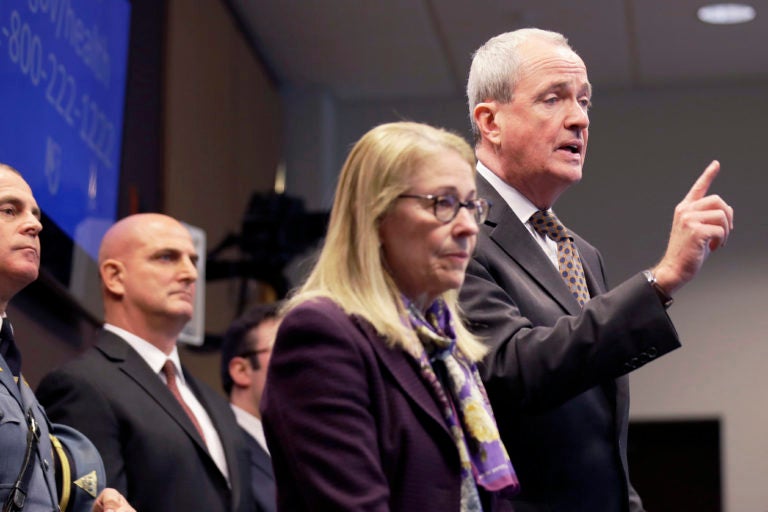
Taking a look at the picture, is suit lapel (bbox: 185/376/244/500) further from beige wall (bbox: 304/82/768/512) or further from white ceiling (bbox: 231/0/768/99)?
beige wall (bbox: 304/82/768/512)

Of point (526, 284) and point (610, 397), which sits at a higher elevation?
point (526, 284)

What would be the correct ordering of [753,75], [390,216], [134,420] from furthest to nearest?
[753,75], [134,420], [390,216]

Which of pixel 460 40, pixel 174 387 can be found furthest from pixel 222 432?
pixel 460 40

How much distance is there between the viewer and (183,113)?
5.30 metres

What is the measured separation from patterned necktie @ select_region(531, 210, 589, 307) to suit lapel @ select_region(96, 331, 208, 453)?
1.08 metres

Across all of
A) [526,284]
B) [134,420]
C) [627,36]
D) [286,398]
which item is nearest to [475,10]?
[627,36]

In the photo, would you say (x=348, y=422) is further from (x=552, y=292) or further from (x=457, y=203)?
(x=552, y=292)

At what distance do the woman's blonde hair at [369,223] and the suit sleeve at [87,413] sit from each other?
3.67 feet

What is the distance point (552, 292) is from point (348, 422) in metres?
0.65

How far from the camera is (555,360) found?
1.90 m

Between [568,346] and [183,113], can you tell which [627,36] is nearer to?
[183,113]

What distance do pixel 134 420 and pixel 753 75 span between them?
191 inches

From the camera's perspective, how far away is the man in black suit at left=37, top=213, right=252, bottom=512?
9.12 feet

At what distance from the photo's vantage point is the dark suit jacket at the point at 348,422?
1574 millimetres
